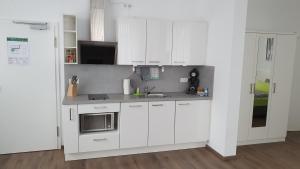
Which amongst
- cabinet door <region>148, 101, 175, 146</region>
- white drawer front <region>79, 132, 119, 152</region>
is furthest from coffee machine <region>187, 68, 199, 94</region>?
white drawer front <region>79, 132, 119, 152</region>

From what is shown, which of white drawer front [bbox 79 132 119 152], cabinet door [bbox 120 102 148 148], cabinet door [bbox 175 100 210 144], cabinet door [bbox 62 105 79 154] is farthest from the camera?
cabinet door [bbox 175 100 210 144]

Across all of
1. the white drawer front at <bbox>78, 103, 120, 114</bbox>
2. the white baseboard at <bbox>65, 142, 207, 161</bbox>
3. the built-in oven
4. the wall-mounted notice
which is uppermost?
the wall-mounted notice

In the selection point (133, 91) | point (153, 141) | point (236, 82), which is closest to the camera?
point (236, 82)

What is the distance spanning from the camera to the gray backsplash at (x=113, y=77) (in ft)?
12.2

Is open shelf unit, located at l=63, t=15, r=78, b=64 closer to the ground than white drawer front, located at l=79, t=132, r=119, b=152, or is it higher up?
higher up

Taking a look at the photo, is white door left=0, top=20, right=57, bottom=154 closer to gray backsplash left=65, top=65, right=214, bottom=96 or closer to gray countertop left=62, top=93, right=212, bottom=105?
gray backsplash left=65, top=65, right=214, bottom=96

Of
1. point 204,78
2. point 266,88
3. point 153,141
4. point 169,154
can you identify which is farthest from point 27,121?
point 266,88

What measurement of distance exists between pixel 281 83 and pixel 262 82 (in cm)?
41

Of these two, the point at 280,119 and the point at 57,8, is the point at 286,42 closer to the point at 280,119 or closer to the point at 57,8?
the point at 280,119

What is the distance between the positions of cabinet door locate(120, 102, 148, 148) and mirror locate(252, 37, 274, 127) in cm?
201

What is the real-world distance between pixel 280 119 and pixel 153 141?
2474 mm

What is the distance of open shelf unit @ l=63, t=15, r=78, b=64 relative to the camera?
3393 mm

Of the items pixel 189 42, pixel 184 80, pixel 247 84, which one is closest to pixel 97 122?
pixel 184 80

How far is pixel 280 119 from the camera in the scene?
4.26 metres
